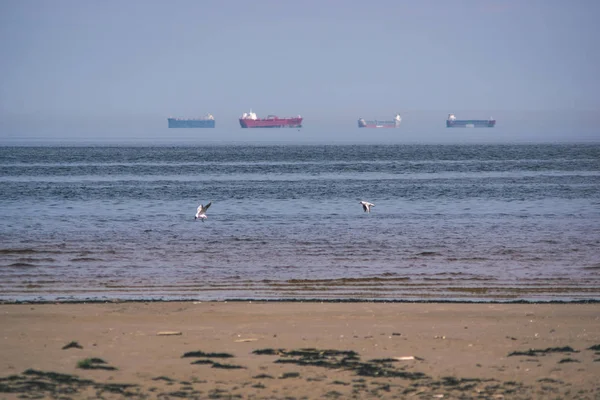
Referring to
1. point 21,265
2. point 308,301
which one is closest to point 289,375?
point 308,301

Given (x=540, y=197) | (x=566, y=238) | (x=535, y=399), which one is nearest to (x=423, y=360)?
(x=535, y=399)

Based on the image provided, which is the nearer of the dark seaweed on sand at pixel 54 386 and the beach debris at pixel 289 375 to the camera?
the dark seaweed on sand at pixel 54 386

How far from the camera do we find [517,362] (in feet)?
30.6

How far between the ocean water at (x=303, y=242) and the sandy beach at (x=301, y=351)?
84.2 inches

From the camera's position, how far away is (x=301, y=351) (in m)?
9.97

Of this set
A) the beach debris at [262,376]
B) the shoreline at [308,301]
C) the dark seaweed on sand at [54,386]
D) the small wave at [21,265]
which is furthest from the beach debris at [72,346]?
the small wave at [21,265]

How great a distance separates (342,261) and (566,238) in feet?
27.0

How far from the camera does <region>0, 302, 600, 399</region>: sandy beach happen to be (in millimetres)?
8383

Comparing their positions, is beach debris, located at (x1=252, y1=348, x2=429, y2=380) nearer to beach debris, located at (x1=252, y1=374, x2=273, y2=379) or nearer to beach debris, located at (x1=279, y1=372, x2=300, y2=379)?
beach debris, located at (x1=279, y1=372, x2=300, y2=379)

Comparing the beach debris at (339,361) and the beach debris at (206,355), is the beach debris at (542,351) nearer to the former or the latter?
the beach debris at (339,361)

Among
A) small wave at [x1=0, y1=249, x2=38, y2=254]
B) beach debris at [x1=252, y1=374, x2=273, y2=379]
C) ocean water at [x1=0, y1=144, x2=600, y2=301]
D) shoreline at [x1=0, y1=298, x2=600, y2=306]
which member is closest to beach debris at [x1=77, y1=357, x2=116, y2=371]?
beach debris at [x1=252, y1=374, x2=273, y2=379]

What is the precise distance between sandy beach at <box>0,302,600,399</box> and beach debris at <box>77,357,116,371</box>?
0.07ft

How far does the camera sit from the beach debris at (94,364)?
29.9 ft

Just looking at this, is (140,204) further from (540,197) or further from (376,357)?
(376,357)
